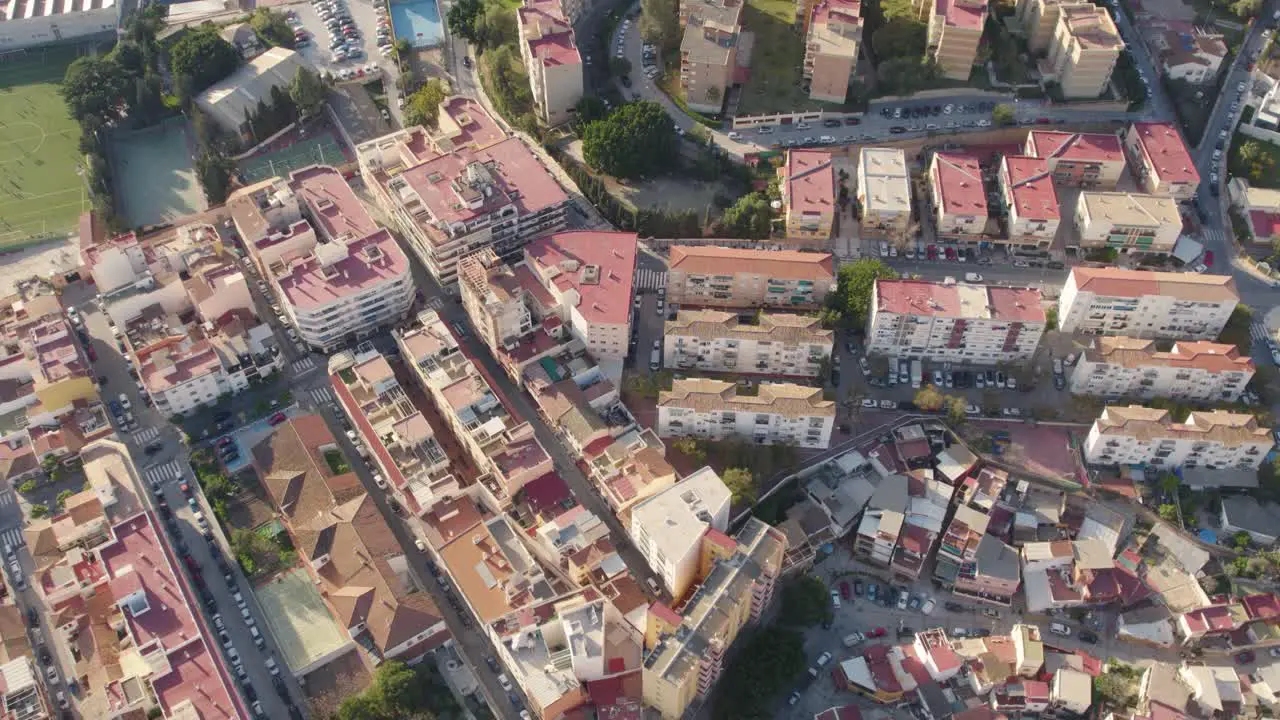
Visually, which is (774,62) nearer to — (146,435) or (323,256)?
(323,256)

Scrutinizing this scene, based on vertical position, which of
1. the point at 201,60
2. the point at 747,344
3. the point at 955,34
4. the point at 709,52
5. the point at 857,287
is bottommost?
the point at 747,344

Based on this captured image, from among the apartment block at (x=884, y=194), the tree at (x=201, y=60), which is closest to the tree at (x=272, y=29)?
the tree at (x=201, y=60)

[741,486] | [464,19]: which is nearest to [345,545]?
[741,486]

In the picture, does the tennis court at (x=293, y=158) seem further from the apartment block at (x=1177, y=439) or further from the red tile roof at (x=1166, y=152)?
the red tile roof at (x=1166, y=152)

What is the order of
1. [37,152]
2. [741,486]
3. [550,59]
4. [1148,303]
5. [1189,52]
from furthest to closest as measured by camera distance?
1. [1189,52]
2. [37,152]
3. [550,59]
4. [1148,303]
5. [741,486]

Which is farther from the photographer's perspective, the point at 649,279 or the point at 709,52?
the point at 709,52

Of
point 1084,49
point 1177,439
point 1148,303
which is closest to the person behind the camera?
point 1177,439

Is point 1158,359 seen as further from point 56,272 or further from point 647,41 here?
point 56,272
